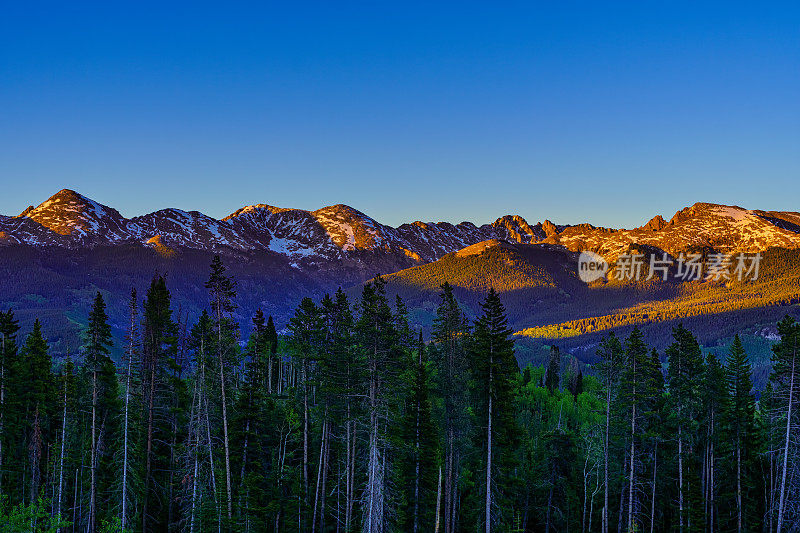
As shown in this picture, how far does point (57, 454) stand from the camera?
42.8 m

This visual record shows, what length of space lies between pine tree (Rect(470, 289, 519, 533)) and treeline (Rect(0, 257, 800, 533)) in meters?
0.15

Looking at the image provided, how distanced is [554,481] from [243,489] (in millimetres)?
33832

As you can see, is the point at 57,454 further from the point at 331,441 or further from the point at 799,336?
the point at 799,336

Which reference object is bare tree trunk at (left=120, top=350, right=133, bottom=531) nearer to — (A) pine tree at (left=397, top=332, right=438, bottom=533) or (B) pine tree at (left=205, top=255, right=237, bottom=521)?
(B) pine tree at (left=205, top=255, right=237, bottom=521)

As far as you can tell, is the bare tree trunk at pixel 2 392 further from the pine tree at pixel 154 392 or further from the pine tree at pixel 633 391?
the pine tree at pixel 633 391

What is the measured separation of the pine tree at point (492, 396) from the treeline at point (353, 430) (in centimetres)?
15

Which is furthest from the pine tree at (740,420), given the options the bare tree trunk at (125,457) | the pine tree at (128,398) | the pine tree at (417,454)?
the bare tree trunk at (125,457)

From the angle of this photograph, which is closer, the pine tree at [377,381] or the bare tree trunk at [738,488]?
the pine tree at [377,381]

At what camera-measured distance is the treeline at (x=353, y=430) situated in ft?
128

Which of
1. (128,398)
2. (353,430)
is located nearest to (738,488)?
(353,430)

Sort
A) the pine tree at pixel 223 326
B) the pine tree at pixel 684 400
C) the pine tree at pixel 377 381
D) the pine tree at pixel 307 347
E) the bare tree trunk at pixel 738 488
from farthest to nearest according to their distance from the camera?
the bare tree trunk at pixel 738 488
the pine tree at pixel 684 400
the pine tree at pixel 307 347
the pine tree at pixel 223 326
the pine tree at pixel 377 381

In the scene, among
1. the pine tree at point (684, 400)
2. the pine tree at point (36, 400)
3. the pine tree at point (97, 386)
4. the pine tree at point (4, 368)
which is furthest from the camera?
the pine tree at point (684, 400)

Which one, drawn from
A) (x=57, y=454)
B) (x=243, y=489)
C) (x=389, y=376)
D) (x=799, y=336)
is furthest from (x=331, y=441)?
(x=799, y=336)

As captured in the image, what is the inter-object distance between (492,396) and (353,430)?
11.0 meters
